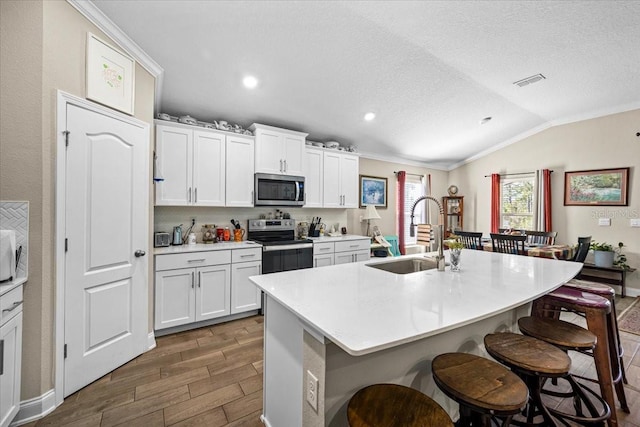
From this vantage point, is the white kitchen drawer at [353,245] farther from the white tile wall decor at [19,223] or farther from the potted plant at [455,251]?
the white tile wall decor at [19,223]

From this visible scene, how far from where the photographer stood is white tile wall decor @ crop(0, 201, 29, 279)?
5.30ft

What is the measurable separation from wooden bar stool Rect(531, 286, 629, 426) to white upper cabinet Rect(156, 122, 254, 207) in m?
3.19

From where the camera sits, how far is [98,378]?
6.73ft

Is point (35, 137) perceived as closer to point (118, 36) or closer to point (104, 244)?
point (104, 244)

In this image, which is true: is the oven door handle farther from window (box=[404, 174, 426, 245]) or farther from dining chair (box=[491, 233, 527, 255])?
window (box=[404, 174, 426, 245])

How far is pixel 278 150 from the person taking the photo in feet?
12.1

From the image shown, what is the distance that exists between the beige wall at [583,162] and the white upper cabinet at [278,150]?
→ 4.50 meters

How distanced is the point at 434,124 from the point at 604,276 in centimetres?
378

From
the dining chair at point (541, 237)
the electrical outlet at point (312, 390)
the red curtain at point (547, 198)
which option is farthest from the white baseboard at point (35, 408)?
the red curtain at point (547, 198)

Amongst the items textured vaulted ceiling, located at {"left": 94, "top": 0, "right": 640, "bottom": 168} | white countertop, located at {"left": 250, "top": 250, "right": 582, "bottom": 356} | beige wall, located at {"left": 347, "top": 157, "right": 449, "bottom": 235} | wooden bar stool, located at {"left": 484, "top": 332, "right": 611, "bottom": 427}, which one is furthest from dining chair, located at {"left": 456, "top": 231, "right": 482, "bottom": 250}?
wooden bar stool, located at {"left": 484, "top": 332, "right": 611, "bottom": 427}

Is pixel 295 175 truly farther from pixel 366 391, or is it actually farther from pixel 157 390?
pixel 366 391

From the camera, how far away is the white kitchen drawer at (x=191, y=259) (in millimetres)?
2713

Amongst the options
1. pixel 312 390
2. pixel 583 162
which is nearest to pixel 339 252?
pixel 312 390

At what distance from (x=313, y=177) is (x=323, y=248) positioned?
1118 mm
